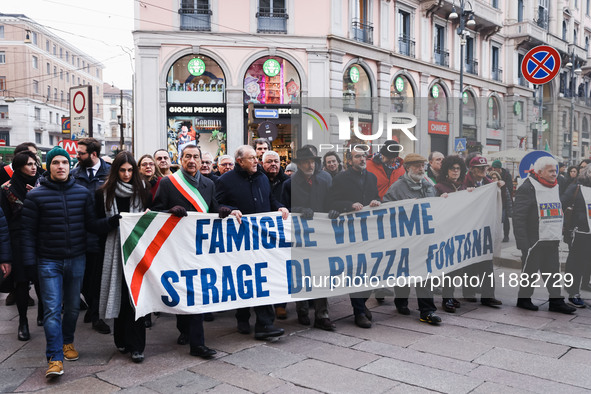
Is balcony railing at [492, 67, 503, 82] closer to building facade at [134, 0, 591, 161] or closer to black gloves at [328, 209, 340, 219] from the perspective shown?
building facade at [134, 0, 591, 161]

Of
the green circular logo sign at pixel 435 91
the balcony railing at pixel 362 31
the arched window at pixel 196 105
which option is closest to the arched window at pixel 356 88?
the balcony railing at pixel 362 31

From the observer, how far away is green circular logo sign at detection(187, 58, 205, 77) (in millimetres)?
21266

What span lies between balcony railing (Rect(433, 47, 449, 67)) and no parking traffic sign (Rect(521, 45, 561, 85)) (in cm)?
2055

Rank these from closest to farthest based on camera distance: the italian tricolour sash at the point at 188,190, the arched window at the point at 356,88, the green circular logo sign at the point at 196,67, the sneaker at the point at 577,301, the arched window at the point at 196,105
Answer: the italian tricolour sash at the point at 188,190 → the sneaker at the point at 577,301 → the arched window at the point at 196,105 → the green circular logo sign at the point at 196,67 → the arched window at the point at 356,88

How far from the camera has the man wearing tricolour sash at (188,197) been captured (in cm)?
496

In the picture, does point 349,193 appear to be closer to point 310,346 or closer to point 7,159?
point 310,346

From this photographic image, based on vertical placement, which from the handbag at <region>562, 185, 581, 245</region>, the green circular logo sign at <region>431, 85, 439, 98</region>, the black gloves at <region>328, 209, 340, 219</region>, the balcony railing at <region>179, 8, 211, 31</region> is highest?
the balcony railing at <region>179, 8, 211, 31</region>

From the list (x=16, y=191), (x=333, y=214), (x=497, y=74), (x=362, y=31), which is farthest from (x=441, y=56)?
(x=16, y=191)

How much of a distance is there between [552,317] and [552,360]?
1.62 m

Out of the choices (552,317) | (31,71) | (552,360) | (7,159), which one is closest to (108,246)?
(552,360)

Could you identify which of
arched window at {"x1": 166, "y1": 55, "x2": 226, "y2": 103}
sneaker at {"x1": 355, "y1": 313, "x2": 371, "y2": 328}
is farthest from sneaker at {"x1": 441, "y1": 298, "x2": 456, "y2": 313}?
arched window at {"x1": 166, "y1": 55, "x2": 226, "y2": 103}

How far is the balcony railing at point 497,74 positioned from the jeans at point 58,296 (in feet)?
106

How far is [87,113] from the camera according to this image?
13.0 metres

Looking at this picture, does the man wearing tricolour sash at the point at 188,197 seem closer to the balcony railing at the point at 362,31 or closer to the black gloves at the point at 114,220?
the black gloves at the point at 114,220
